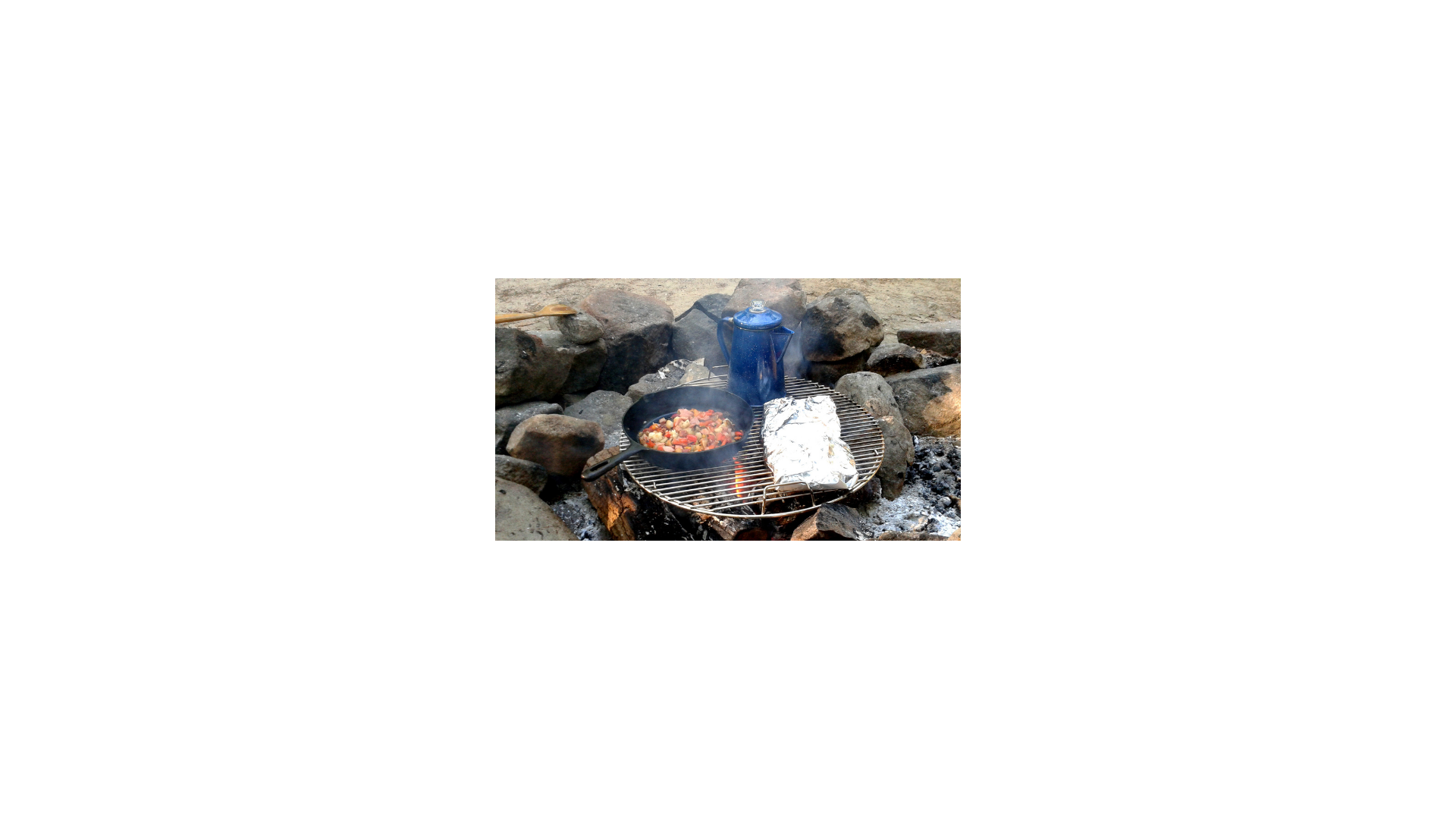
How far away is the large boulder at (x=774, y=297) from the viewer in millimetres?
3574

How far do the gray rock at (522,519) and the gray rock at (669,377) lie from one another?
679mm

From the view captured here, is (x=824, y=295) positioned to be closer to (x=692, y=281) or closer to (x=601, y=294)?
(x=692, y=281)

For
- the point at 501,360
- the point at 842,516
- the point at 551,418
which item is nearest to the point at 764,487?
the point at 842,516

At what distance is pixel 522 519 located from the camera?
3.35m

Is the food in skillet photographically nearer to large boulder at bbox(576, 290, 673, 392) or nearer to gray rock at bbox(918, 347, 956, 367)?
large boulder at bbox(576, 290, 673, 392)

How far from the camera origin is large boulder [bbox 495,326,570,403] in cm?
346

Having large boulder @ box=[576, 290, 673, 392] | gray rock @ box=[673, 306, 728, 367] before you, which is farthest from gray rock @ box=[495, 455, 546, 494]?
gray rock @ box=[673, 306, 728, 367]

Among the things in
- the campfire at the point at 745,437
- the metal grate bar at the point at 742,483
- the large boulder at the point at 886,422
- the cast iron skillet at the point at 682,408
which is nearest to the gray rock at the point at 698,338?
the campfire at the point at 745,437

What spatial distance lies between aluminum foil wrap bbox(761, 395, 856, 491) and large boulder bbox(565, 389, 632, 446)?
67 centimetres

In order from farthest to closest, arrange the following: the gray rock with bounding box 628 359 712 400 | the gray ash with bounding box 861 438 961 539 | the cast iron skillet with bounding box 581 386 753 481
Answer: the gray rock with bounding box 628 359 712 400 < the gray ash with bounding box 861 438 961 539 < the cast iron skillet with bounding box 581 386 753 481

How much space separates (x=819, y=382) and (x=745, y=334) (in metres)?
0.51

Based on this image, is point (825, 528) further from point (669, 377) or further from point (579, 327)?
point (579, 327)

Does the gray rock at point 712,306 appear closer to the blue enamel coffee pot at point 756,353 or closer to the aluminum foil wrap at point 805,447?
the blue enamel coffee pot at point 756,353

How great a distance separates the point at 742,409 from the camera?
11.7ft
